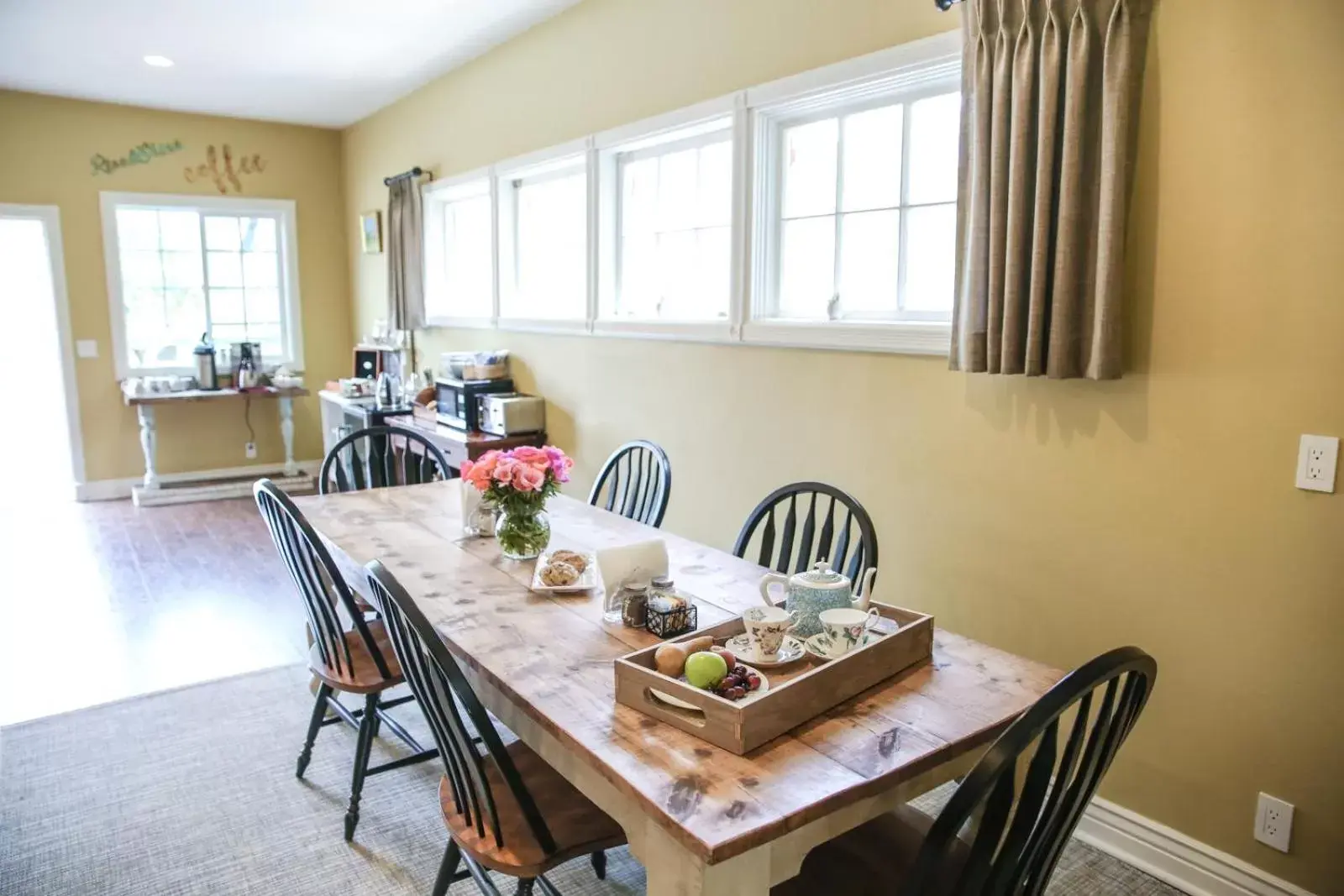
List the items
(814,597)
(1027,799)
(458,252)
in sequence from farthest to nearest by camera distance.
A: (458,252) → (814,597) → (1027,799)

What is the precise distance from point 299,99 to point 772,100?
164 inches

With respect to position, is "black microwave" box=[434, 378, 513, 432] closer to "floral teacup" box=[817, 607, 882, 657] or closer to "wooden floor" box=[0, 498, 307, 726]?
"wooden floor" box=[0, 498, 307, 726]

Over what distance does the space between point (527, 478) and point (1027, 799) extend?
4.57ft

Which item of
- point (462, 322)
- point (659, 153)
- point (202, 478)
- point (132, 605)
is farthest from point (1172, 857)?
point (202, 478)

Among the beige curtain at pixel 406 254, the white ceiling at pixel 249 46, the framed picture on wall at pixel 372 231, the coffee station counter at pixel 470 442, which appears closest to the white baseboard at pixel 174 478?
the beige curtain at pixel 406 254

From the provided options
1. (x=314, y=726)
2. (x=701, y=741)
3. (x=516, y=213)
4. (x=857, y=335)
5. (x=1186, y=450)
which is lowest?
(x=314, y=726)

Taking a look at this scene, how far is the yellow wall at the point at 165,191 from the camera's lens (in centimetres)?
577

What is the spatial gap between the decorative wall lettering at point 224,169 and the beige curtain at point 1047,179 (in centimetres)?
581

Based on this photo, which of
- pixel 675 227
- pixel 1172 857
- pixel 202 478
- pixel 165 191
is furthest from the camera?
pixel 202 478

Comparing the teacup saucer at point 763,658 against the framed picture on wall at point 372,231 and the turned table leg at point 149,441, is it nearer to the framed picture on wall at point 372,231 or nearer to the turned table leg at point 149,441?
the framed picture on wall at point 372,231

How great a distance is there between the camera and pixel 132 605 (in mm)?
4031

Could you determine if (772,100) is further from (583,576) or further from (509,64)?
(509,64)

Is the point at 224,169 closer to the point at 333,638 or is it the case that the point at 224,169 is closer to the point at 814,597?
the point at 333,638

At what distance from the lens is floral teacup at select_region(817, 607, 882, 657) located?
60.6 inches
